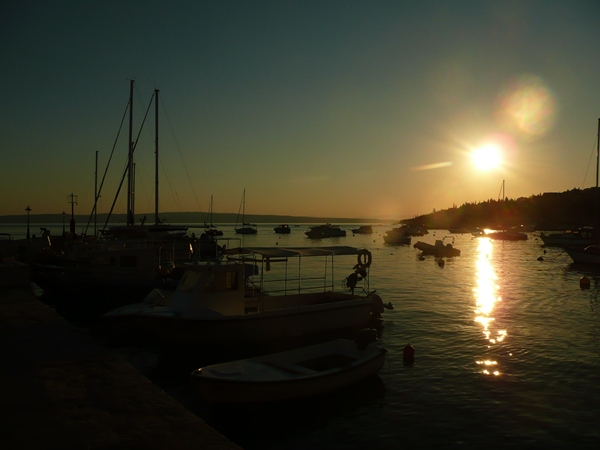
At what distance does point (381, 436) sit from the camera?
37.4ft

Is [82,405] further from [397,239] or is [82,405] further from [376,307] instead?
[397,239]

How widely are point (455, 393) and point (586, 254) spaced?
163 ft

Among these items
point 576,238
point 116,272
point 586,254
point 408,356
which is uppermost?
point 576,238

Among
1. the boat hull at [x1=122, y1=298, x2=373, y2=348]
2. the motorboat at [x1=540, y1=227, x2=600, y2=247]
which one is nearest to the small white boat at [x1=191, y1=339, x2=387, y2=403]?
the boat hull at [x1=122, y1=298, x2=373, y2=348]

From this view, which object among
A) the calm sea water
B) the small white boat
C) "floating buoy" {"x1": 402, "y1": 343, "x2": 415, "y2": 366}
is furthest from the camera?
"floating buoy" {"x1": 402, "y1": 343, "x2": 415, "y2": 366}

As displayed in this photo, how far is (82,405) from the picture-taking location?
8.30 metres

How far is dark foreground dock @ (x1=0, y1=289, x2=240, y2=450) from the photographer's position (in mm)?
7066

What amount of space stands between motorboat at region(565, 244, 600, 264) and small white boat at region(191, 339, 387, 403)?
163 ft

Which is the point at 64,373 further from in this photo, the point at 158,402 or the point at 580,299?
the point at 580,299

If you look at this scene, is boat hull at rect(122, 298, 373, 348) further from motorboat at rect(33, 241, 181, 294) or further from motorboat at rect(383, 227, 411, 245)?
motorboat at rect(383, 227, 411, 245)

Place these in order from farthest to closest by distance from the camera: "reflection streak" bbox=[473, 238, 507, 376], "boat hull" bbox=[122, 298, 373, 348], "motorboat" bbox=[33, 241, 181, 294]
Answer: "motorboat" bbox=[33, 241, 181, 294]
"reflection streak" bbox=[473, 238, 507, 376]
"boat hull" bbox=[122, 298, 373, 348]

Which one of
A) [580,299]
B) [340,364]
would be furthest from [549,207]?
[340,364]

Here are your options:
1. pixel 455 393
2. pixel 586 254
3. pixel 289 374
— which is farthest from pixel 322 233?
pixel 289 374

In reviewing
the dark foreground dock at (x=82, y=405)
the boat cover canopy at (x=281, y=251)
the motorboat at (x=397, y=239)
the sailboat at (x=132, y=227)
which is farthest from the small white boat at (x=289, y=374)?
the motorboat at (x=397, y=239)
